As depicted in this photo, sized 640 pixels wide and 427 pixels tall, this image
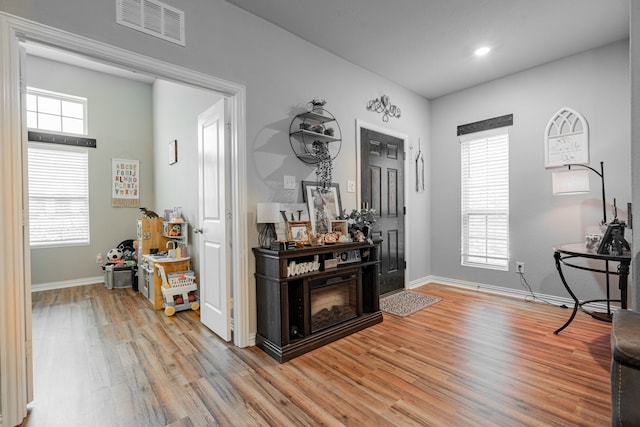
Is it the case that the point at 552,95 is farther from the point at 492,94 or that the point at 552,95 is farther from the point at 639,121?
the point at 639,121

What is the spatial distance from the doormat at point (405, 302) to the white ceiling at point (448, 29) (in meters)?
2.88

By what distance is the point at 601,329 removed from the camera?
2.80 m

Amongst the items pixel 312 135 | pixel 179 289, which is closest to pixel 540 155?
pixel 312 135

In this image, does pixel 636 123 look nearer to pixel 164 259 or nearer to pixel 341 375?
pixel 341 375

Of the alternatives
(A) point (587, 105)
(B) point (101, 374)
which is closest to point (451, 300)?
(A) point (587, 105)

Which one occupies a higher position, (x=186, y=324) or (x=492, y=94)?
(x=492, y=94)

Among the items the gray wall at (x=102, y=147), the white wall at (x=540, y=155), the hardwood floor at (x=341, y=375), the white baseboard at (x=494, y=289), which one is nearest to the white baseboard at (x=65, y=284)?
the gray wall at (x=102, y=147)

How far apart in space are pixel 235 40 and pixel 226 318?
2.39m

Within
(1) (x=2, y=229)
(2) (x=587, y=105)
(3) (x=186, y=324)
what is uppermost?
(2) (x=587, y=105)

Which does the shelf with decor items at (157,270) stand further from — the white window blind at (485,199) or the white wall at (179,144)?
the white window blind at (485,199)

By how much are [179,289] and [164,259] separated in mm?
413

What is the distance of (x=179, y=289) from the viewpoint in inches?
138

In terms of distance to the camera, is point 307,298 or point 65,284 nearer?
point 307,298

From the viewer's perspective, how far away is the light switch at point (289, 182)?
2.88m
